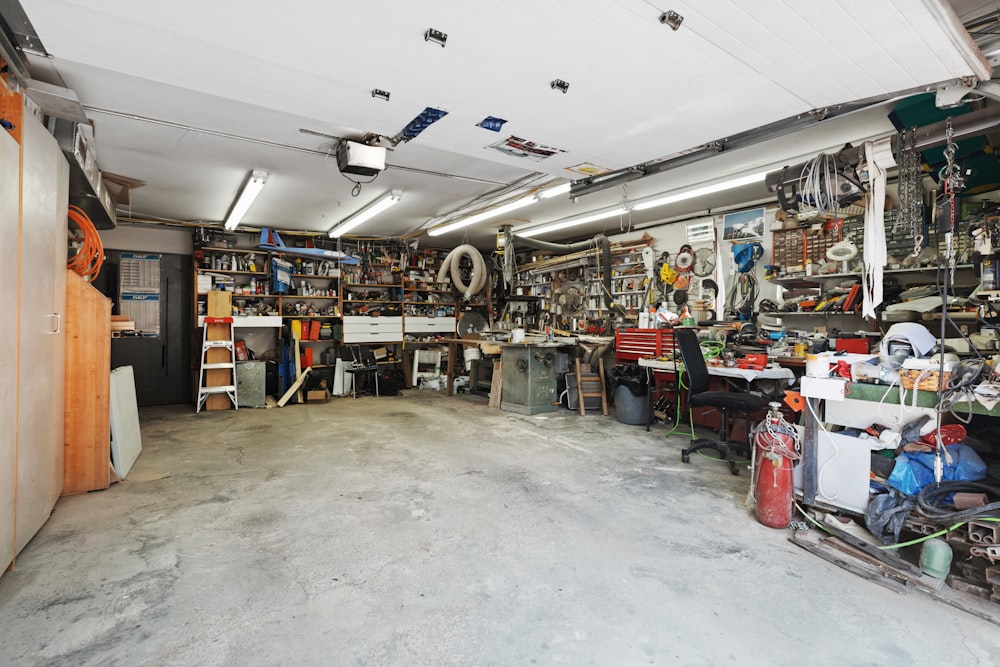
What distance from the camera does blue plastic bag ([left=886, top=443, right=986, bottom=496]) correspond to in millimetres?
2404

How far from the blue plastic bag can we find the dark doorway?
8.59 metres

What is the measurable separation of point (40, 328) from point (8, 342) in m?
→ 0.54

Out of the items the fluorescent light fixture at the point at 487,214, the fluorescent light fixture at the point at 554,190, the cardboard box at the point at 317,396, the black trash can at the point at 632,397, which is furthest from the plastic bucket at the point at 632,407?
the cardboard box at the point at 317,396

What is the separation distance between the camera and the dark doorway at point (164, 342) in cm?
699

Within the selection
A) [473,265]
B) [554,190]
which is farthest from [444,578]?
[473,265]

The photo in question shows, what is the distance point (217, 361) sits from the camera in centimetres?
695

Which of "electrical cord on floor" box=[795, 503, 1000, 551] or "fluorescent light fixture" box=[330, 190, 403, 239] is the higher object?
"fluorescent light fixture" box=[330, 190, 403, 239]

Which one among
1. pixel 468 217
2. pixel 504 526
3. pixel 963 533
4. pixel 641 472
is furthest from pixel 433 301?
pixel 963 533

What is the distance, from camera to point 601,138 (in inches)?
131

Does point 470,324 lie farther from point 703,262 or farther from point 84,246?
point 84,246

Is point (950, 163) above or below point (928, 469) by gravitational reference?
above

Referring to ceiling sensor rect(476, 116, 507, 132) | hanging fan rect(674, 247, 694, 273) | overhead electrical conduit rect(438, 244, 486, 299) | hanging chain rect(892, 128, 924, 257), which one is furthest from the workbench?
overhead electrical conduit rect(438, 244, 486, 299)

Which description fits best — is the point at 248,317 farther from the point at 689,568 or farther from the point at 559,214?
the point at 689,568

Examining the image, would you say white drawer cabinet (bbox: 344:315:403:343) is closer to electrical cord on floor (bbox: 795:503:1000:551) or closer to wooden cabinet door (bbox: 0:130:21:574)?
wooden cabinet door (bbox: 0:130:21:574)
